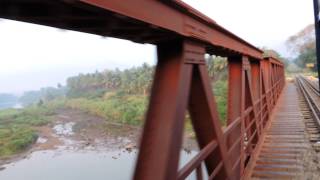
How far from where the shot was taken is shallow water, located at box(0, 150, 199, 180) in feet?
69.3

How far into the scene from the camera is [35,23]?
1.64m

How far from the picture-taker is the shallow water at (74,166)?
2111 centimetres

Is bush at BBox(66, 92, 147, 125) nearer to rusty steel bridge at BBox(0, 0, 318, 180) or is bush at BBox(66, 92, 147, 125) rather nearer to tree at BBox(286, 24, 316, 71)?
rusty steel bridge at BBox(0, 0, 318, 180)

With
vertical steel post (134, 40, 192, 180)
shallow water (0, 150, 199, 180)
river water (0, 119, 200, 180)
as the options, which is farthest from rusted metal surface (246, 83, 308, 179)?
shallow water (0, 150, 199, 180)

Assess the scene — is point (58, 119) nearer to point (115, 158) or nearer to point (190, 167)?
point (115, 158)

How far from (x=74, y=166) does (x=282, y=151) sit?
1933cm

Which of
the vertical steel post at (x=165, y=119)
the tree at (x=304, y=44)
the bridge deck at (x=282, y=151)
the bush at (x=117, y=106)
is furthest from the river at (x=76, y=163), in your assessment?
the tree at (x=304, y=44)

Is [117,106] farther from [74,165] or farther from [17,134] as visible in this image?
[74,165]

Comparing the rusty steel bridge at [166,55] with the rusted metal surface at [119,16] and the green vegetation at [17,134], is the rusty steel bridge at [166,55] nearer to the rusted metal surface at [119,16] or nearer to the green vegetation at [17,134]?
the rusted metal surface at [119,16]

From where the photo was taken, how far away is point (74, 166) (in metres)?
23.9

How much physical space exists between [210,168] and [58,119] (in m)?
51.6

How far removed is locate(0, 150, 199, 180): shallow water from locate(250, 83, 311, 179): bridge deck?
10.8 meters

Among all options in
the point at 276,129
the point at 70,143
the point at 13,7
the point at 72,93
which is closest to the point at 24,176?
the point at 70,143

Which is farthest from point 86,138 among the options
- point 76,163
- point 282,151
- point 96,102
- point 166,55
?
point 166,55
